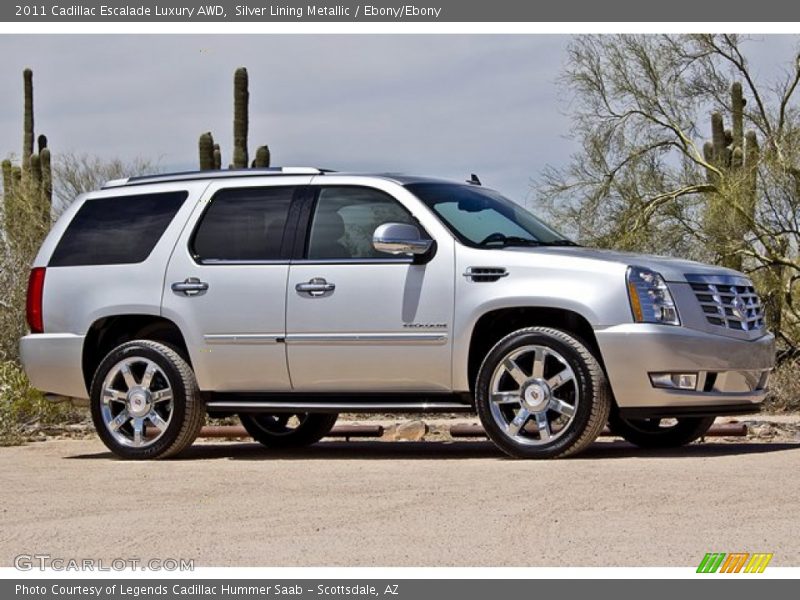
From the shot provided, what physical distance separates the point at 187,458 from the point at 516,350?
2.81 metres

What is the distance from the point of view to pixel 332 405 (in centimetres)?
1107

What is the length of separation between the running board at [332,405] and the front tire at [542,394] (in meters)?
0.33

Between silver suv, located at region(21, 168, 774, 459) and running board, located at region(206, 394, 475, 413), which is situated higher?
silver suv, located at region(21, 168, 774, 459)

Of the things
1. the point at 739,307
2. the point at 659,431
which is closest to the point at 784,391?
the point at 659,431

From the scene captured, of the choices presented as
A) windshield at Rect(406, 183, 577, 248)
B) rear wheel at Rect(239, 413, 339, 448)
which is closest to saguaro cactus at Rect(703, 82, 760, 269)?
rear wheel at Rect(239, 413, 339, 448)

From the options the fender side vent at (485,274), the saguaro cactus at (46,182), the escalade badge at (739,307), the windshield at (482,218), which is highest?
the saguaro cactus at (46,182)

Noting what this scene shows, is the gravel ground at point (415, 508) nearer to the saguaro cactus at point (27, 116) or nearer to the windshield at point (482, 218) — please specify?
the windshield at point (482, 218)

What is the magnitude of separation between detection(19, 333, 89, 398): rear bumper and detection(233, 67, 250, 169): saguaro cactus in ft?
50.9

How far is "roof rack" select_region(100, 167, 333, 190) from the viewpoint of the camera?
1161cm

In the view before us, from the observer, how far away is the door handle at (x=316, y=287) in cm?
1102

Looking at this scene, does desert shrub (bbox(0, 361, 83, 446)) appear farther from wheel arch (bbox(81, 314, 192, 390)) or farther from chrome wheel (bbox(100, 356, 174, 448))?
chrome wheel (bbox(100, 356, 174, 448))

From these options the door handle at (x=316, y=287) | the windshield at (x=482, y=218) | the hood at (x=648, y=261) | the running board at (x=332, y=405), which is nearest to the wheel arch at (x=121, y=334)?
the running board at (x=332, y=405)

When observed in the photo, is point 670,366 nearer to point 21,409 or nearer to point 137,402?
point 137,402

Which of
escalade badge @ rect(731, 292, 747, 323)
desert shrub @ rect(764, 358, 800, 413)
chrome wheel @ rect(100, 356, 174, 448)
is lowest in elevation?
desert shrub @ rect(764, 358, 800, 413)
